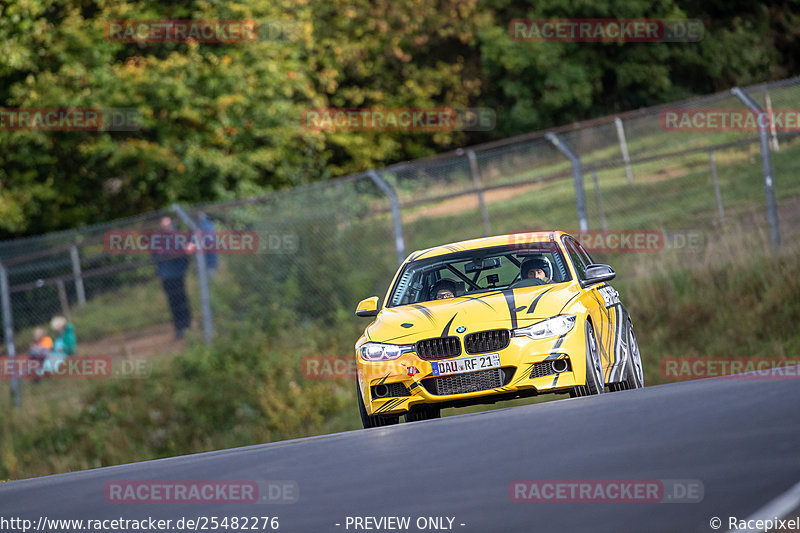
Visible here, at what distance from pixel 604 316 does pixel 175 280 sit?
11.7m

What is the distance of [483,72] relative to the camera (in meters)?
46.4

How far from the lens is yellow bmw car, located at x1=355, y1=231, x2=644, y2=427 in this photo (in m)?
9.23

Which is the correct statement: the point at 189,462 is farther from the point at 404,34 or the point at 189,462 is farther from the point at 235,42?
the point at 404,34

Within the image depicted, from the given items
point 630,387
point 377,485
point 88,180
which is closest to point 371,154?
point 88,180

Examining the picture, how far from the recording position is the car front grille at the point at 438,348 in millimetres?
9289

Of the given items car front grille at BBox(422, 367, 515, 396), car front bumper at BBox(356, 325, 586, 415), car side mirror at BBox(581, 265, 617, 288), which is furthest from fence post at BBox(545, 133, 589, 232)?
car front grille at BBox(422, 367, 515, 396)

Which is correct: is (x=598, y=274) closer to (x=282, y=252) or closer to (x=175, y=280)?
(x=282, y=252)

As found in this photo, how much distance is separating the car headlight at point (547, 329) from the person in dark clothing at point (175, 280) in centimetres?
1187
